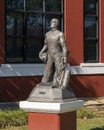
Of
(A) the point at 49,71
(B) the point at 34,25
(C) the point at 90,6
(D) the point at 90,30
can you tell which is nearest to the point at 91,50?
(D) the point at 90,30

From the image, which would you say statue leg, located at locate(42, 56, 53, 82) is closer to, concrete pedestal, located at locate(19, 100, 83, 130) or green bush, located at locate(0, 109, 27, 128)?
concrete pedestal, located at locate(19, 100, 83, 130)

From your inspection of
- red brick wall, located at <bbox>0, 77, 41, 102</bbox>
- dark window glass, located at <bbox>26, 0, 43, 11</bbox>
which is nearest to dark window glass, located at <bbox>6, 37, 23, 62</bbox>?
red brick wall, located at <bbox>0, 77, 41, 102</bbox>

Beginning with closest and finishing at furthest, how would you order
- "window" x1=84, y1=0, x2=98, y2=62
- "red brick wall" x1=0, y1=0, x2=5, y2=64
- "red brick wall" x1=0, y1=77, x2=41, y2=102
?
1. "red brick wall" x1=0, y1=0, x2=5, y2=64
2. "red brick wall" x1=0, y1=77, x2=41, y2=102
3. "window" x1=84, y1=0, x2=98, y2=62

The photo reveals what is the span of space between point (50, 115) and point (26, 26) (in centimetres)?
861

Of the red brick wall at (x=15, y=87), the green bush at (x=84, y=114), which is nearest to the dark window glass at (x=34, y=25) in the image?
the red brick wall at (x=15, y=87)

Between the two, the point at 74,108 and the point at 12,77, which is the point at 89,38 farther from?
the point at 74,108

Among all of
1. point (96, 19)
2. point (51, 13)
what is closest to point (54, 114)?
point (51, 13)

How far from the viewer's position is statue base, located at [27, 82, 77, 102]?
30.6 ft

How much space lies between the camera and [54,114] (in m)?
9.25

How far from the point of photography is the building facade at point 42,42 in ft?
55.3

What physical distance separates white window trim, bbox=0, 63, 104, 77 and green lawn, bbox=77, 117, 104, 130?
4.07 m

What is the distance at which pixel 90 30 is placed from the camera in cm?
1964

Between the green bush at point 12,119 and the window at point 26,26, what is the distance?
4619 mm

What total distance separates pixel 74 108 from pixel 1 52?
24.2 ft
